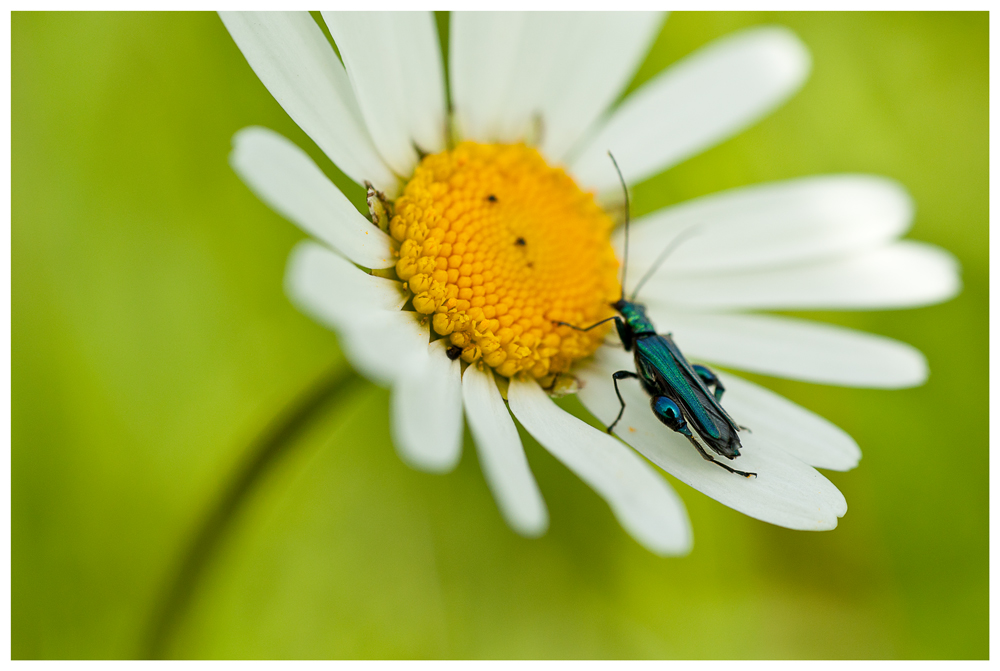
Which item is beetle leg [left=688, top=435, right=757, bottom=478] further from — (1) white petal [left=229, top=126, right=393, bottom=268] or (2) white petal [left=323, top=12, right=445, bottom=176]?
(2) white petal [left=323, top=12, right=445, bottom=176]

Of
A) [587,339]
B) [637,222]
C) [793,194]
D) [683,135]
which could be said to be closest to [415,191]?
[587,339]

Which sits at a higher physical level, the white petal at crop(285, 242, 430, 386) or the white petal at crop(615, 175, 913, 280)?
the white petal at crop(615, 175, 913, 280)

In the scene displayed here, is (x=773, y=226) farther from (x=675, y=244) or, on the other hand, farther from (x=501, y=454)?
(x=501, y=454)

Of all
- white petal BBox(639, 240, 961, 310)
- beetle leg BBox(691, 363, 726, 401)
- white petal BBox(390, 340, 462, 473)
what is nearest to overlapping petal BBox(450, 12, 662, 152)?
white petal BBox(639, 240, 961, 310)

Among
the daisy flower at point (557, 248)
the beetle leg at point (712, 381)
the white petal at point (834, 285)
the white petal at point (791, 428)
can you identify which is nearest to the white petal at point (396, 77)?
the daisy flower at point (557, 248)

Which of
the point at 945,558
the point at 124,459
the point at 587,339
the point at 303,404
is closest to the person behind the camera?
the point at 303,404

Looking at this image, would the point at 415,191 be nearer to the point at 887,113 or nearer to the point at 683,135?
the point at 683,135

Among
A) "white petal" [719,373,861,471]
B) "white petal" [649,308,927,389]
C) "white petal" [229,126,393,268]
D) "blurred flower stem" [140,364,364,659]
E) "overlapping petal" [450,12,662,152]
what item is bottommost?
"blurred flower stem" [140,364,364,659]
